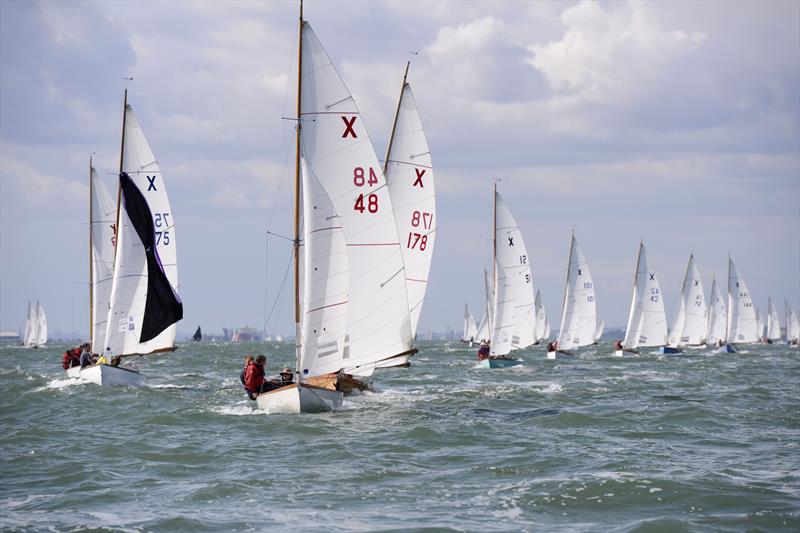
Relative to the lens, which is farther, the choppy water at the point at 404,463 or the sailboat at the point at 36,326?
the sailboat at the point at 36,326

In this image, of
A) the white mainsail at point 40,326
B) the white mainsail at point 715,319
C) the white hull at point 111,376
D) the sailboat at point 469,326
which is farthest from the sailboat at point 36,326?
the white hull at point 111,376

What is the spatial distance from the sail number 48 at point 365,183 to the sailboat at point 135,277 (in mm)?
11707

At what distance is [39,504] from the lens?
14.9 m

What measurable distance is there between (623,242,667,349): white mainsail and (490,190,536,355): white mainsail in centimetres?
2095

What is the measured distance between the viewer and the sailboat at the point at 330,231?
2355 cm

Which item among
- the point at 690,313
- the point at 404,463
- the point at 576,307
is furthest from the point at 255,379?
the point at 690,313

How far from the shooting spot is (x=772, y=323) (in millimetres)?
129000

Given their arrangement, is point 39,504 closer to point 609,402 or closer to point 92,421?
point 92,421

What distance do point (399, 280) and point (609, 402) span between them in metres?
8.05

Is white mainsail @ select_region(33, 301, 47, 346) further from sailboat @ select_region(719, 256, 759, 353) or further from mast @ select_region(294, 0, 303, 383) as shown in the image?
mast @ select_region(294, 0, 303, 383)

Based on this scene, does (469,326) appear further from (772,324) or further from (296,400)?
(296,400)

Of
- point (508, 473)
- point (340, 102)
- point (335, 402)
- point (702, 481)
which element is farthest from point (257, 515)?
point (340, 102)

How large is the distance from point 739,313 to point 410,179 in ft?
219

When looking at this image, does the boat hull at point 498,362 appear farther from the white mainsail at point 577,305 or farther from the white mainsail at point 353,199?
the white mainsail at point 353,199
